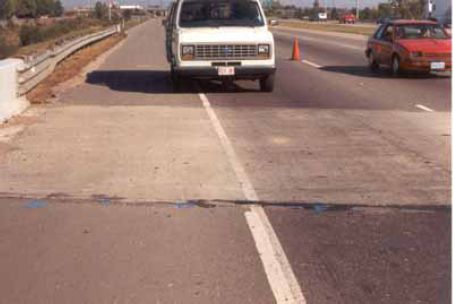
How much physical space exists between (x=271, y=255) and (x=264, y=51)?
434 inches

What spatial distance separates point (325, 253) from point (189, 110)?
327 inches

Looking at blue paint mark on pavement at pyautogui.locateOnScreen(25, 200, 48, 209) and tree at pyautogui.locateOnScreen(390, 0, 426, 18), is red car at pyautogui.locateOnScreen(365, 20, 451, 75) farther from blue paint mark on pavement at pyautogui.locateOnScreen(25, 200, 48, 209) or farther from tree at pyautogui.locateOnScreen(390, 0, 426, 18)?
tree at pyautogui.locateOnScreen(390, 0, 426, 18)

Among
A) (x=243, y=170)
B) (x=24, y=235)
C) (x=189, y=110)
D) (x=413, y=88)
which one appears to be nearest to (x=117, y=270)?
(x=24, y=235)

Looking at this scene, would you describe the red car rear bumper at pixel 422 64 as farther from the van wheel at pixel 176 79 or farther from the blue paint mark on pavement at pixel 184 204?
the blue paint mark on pavement at pixel 184 204

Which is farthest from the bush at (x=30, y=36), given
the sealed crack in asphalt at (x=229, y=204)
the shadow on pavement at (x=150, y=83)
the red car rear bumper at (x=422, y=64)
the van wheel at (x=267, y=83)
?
the sealed crack in asphalt at (x=229, y=204)

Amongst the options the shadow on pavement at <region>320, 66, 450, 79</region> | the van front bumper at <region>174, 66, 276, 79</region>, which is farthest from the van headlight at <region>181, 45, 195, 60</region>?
the shadow on pavement at <region>320, 66, 450, 79</region>

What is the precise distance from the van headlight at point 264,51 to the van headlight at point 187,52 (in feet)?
4.50

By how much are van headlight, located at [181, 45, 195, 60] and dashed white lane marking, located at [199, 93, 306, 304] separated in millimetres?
8137

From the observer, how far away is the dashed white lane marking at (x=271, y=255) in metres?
4.95

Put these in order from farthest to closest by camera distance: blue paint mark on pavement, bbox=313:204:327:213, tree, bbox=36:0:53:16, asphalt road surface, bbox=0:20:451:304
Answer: tree, bbox=36:0:53:16 < blue paint mark on pavement, bbox=313:204:327:213 < asphalt road surface, bbox=0:20:451:304

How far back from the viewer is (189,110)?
1386 cm

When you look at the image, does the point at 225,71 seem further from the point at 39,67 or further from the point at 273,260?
the point at 273,260

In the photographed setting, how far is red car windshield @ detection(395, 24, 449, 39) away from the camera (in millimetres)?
20844

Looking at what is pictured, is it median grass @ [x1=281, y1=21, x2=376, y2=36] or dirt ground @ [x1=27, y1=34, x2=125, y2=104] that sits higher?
dirt ground @ [x1=27, y1=34, x2=125, y2=104]
